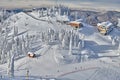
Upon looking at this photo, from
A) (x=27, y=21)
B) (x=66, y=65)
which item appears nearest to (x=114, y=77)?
(x=66, y=65)

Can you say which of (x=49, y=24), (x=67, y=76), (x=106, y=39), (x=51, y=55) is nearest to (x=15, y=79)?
(x=67, y=76)

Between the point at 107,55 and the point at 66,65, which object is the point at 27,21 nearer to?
the point at 107,55

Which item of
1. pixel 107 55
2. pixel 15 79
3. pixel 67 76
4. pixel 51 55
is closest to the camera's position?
pixel 15 79

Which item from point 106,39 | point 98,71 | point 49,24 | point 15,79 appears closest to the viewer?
point 15,79

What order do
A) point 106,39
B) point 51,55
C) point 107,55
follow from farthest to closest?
point 106,39
point 107,55
point 51,55

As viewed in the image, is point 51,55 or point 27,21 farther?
point 27,21

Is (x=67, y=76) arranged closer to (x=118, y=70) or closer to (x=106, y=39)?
(x=118, y=70)
